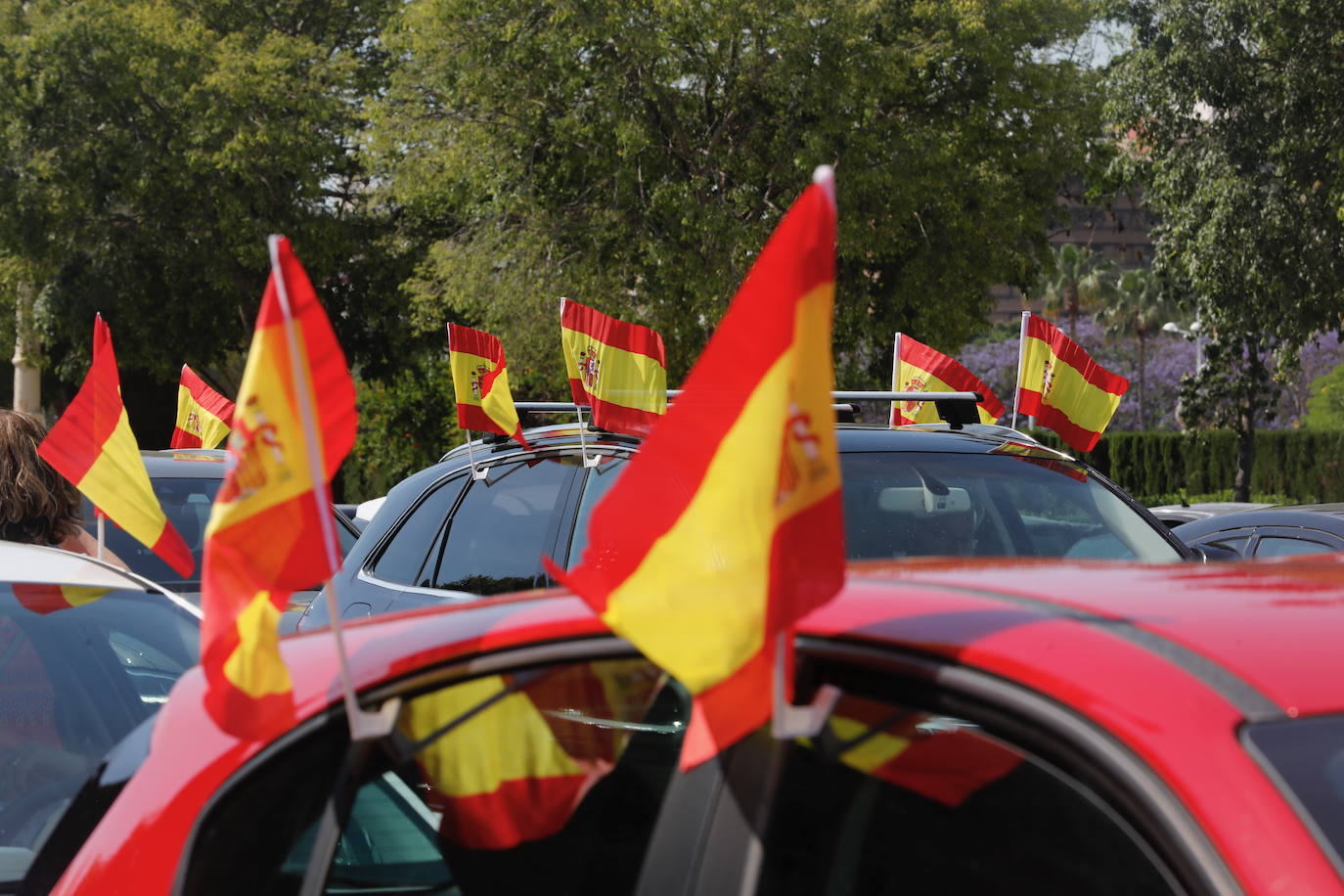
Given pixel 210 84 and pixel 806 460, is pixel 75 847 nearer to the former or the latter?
pixel 806 460

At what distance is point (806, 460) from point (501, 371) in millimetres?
5821

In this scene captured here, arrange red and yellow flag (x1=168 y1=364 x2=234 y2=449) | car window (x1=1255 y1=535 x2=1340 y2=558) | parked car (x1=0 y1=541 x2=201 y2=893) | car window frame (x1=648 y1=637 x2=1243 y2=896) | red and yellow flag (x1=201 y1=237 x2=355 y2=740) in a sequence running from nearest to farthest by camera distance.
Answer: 1. car window frame (x1=648 y1=637 x2=1243 y2=896)
2. red and yellow flag (x1=201 y1=237 x2=355 y2=740)
3. parked car (x1=0 y1=541 x2=201 y2=893)
4. car window (x1=1255 y1=535 x2=1340 y2=558)
5. red and yellow flag (x1=168 y1=364 x2=234 y2=449)

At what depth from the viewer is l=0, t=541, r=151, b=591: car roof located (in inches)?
143

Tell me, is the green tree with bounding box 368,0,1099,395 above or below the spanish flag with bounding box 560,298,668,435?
above

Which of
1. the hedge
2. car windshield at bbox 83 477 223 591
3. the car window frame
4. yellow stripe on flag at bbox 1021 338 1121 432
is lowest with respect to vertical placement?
the hedge

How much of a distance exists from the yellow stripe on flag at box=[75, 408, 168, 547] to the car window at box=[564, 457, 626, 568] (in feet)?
4.68

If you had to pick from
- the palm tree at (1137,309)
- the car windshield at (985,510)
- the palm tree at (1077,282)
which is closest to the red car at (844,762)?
the car windshield at (985,510)

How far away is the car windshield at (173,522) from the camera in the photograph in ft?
25.6

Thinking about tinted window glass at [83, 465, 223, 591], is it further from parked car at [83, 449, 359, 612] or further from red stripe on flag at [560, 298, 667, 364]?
red stripe on flag at [560, 298, 667, 364]

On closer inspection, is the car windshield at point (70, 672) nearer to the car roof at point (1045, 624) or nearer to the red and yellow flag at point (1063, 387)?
the car roof at point (1045, 624)

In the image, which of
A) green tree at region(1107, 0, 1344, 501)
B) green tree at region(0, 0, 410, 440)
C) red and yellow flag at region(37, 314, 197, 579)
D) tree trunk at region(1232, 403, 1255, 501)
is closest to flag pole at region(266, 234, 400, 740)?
red and yellow flag at region(37, 314, 197, 579)

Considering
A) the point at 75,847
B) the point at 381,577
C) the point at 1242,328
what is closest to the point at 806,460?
the point at 75,847

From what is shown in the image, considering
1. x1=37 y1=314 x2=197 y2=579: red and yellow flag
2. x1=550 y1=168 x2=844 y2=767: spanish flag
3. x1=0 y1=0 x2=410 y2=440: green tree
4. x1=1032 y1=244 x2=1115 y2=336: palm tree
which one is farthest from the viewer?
x1=1032 y1=244 x2=1115 y2=336: palm tree

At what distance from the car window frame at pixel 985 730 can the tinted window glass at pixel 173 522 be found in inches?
252
